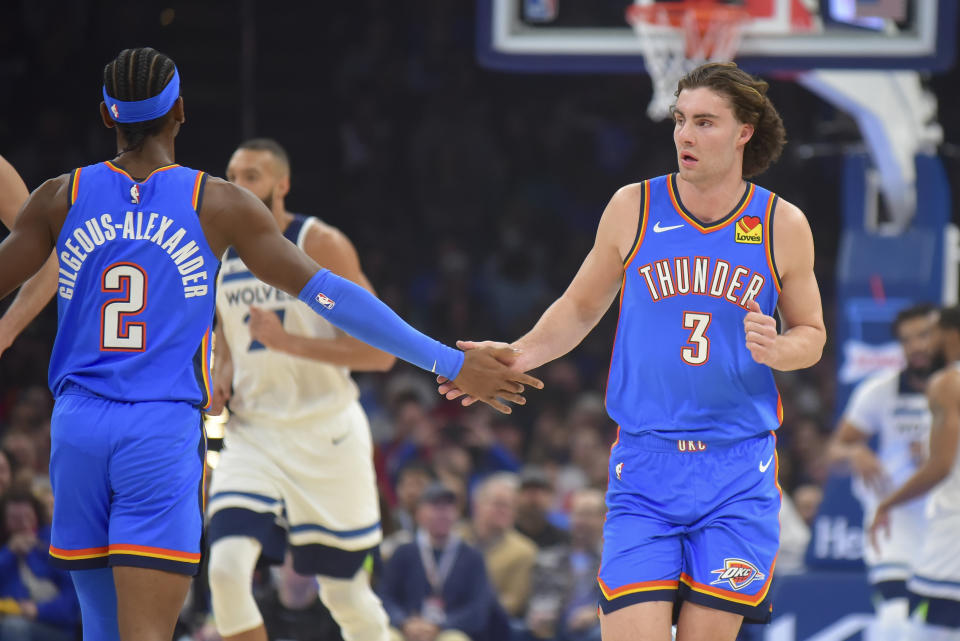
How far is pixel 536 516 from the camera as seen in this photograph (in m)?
8.73

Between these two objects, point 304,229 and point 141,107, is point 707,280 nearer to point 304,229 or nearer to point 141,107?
point 141,107

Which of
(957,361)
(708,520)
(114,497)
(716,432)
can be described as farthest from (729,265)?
(957,361)

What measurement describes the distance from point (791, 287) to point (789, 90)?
398 inches

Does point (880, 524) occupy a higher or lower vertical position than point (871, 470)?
lower

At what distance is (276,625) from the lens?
7.32m

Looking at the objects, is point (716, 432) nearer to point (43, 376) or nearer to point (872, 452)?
point (872, 452)

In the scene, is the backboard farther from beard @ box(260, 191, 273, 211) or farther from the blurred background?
the blurred background

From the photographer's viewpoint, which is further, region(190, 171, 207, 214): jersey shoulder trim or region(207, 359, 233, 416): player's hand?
region(207, 359, 233, 416): player's hand

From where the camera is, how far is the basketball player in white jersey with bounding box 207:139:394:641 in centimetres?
562

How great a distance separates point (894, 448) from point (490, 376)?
15.2ft

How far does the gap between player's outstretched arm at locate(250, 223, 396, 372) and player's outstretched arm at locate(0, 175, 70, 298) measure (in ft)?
5.88

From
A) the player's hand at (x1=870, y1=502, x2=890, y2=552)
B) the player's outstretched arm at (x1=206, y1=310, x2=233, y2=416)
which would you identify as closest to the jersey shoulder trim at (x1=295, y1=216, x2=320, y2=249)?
the player's outstretched arm at (x1=206, y1=310, x2=233, y2=416)

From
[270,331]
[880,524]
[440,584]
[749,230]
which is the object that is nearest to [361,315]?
[749,230]

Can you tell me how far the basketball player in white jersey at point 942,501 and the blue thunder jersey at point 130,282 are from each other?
434 cm
